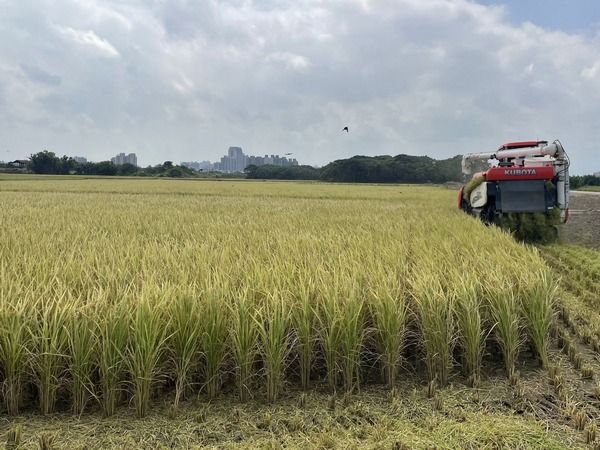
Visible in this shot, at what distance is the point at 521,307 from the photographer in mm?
3107

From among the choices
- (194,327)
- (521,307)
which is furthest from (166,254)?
(521,307)

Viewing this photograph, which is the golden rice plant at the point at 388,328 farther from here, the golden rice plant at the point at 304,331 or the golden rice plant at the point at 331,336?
the golden rice plant at the point at 304,331

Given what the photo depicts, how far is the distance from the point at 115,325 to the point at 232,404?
82 cm

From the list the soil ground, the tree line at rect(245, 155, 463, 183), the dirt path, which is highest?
the tree line at rect(245, 155, 463, 183)

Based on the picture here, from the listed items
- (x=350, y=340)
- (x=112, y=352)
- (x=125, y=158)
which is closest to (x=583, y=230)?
(x=350, y=340)

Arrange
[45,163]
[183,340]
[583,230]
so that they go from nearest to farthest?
[183,340] < [583,230] < [45,163]

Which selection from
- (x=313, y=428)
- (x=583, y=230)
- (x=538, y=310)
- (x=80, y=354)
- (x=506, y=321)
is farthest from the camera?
(x=583, y=230)

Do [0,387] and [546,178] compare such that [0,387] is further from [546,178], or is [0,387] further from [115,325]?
[546,178]

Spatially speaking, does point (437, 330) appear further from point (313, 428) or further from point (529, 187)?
point (529, 187)

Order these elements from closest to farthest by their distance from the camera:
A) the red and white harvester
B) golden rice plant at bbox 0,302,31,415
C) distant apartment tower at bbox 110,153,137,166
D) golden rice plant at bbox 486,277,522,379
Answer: golden rice plant at bbox 0,302,31,415 → golden rice plant at bbox 486,277,522,379 → the red and white harvester → distant apartment tower at bbox 110,153,137,166

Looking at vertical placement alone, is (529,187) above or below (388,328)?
above

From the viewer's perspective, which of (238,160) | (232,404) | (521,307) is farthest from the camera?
(238,160)

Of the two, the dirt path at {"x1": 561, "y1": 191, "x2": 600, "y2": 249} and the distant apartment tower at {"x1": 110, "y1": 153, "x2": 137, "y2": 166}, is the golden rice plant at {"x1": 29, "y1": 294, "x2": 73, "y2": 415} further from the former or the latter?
the distant apartment tower at {"x1": 110, "y1": 153, "x2": 137, "y2": 166}

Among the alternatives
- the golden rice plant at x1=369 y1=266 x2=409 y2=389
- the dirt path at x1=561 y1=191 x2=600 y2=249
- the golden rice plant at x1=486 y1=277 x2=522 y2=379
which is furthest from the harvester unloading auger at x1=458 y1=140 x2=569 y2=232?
the golden rice plant at x1=369 y1=266 x2=409 y2=389
